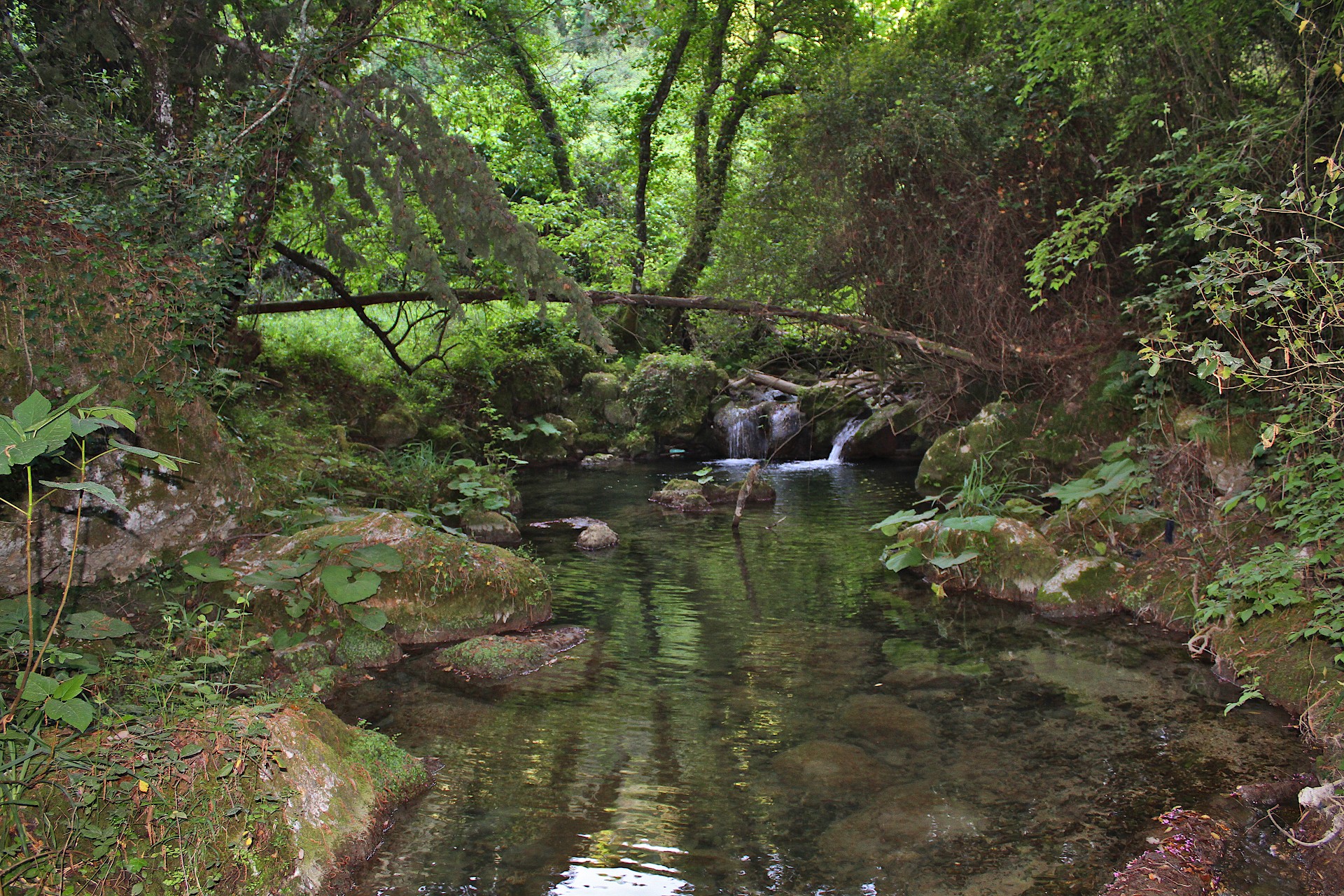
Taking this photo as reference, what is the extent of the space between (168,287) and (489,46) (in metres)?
10.8

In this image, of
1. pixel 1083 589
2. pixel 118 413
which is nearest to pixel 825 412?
pixel 1083 589

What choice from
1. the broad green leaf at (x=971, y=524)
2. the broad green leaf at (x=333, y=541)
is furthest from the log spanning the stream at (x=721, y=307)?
the broad green leaf at (x=333, y=541)

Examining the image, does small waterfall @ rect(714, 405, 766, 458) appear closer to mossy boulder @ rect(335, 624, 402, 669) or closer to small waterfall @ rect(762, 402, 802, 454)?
small waterfall @ rect(762, 402, 802, 454)

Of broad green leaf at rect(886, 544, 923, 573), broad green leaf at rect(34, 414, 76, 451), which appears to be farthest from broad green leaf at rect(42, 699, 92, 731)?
broad green leaf at rect(886, 544, 923, 573)

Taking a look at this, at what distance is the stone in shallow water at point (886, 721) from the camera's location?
4.77 m

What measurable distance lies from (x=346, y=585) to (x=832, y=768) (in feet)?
11.4

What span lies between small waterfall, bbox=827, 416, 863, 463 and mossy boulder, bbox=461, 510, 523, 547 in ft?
25.5

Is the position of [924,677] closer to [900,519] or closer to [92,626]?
[900,519]

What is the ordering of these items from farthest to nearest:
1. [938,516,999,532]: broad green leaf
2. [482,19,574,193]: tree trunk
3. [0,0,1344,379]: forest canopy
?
[482,19,574,193]: tree trunk < [938,516,999,532]: broad green leaf < [0,0,1344,379]: forest canopy

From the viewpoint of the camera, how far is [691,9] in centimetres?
1559

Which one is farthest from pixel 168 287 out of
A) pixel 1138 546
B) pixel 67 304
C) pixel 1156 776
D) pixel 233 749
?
pixel 1138 546

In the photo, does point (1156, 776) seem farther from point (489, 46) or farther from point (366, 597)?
point (489, 46)

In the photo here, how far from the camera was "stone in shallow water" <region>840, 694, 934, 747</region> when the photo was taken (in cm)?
477

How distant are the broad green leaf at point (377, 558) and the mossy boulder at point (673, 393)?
1133cm
